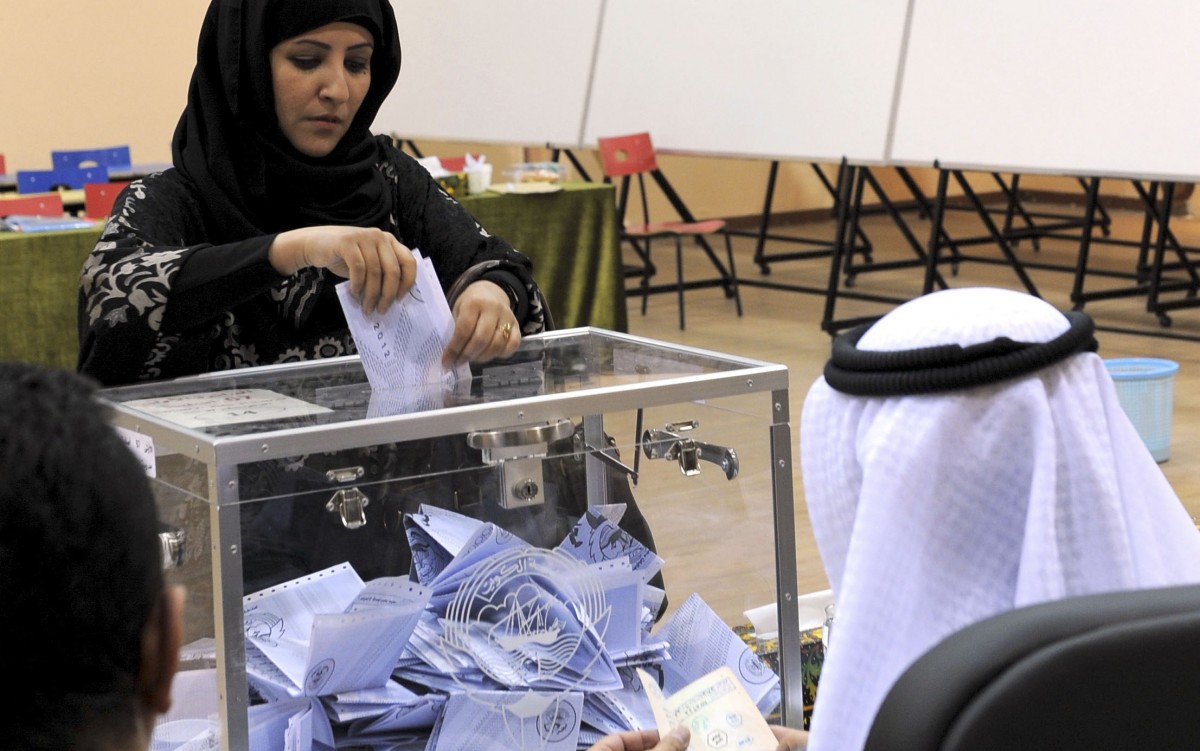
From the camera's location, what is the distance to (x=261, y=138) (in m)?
1.90

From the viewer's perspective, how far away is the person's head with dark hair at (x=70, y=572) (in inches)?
21.6

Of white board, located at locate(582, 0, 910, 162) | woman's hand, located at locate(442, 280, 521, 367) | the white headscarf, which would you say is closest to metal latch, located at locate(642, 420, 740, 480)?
woman's hand, located at locate(442, 280, 521, 367)

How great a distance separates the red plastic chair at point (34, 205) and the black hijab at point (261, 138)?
3.29 meters

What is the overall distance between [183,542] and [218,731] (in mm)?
160

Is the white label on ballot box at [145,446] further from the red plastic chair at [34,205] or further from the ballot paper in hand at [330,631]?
the red plastic chair at [34,205]

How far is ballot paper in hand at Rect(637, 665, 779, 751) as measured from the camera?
55.6 inches

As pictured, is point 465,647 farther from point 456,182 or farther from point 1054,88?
point 1054,88

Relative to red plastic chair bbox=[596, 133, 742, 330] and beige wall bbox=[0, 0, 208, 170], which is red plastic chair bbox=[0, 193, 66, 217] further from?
beige wall bbox=[0, 0, 208, 170]

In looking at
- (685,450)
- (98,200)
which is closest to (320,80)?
(685,450)

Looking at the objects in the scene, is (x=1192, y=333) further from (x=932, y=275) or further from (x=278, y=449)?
(x=278, y=449)

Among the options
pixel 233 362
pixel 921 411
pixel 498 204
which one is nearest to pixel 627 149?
pixel 498 204

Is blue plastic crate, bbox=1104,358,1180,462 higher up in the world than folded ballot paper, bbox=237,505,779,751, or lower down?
lower down

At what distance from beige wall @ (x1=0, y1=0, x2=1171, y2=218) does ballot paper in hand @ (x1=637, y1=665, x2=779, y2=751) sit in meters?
7.55

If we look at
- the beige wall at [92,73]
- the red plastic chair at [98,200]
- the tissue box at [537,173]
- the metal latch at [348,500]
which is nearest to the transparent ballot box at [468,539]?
the metal latch at [348,500]
